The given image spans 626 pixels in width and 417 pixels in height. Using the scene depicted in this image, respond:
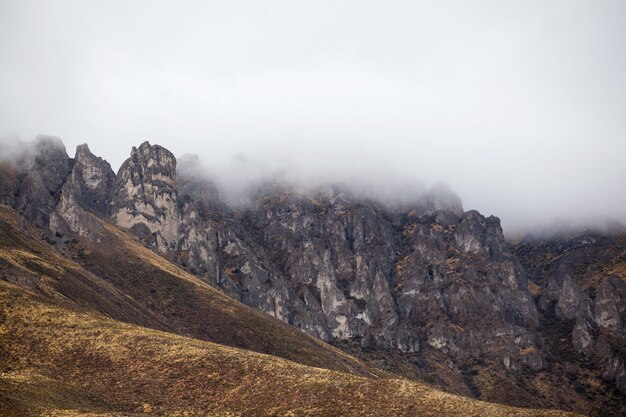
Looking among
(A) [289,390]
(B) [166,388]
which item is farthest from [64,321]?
(A) [289,390]

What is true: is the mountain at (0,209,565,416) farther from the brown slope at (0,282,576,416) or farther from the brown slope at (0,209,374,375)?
the brown slope at (0,209,374,375)

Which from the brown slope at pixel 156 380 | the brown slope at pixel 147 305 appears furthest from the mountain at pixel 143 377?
the brown slope at pixel 147 305

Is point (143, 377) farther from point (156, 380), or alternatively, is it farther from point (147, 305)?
point (147, 305)

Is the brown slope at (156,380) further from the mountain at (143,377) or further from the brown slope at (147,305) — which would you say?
the brown slope at (147,305)

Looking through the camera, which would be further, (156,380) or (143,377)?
(143,377)

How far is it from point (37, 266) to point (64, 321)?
4471cm

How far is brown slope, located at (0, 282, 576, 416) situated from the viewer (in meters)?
82.9

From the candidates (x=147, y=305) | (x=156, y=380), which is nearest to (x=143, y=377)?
(x=156, y=380)

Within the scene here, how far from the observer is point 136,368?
99.0 m

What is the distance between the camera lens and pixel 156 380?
314 ft

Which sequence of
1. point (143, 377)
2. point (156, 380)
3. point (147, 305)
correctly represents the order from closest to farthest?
point (156, 380) → point (143, 377) → point (147, 305)

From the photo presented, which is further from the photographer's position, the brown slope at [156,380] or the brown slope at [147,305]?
the brown slope at [147,305]

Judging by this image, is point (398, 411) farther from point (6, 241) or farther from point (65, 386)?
point (6, 241)

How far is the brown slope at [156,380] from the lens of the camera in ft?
272
